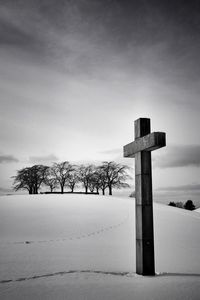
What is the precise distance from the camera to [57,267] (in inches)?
327

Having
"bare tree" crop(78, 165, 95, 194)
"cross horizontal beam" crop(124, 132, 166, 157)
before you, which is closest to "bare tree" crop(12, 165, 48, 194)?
"bare tree" crop(78, 165, 95, 194)

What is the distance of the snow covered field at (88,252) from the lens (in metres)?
5.30

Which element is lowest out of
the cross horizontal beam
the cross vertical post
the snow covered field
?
the snow covered field

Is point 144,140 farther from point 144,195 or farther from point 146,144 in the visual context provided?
point 144,195

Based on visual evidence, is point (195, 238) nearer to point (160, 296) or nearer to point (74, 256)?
point (74, 256)

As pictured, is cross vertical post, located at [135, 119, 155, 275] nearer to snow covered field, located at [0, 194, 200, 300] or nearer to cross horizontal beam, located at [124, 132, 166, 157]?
cross horizontal beam, located at [124, 132, 166, 157]

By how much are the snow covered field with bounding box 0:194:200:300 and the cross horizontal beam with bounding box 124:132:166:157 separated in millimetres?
3109

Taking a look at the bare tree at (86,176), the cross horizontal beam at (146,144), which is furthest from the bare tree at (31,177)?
the cross horizontal beam at (146,144)

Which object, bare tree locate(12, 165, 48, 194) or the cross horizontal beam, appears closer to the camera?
the cross horizontal beam

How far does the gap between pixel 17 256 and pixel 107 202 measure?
18.1 metres

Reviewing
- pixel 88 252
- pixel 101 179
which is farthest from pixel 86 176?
pixel 88 252

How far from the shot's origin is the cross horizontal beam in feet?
21.0

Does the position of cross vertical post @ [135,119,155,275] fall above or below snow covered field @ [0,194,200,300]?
above

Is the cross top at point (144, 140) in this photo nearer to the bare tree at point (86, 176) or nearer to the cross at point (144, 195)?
the cross at point (144, 195)
